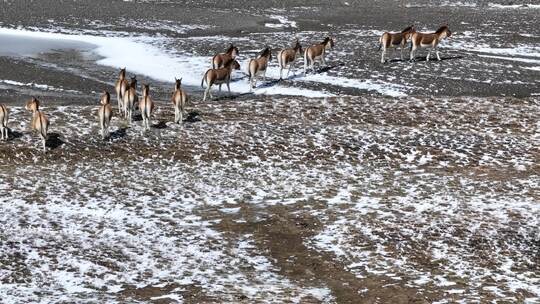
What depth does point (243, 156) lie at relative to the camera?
69.1 ft

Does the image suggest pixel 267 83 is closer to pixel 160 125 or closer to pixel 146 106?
pixel 160 125

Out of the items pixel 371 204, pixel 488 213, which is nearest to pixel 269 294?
pixel 371 204

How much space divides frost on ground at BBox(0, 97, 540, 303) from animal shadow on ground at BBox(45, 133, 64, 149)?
0.07 metres

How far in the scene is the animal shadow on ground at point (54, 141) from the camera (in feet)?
68.7

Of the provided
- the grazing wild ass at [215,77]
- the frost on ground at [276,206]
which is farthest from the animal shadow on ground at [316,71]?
the frost on ground at [276,206]

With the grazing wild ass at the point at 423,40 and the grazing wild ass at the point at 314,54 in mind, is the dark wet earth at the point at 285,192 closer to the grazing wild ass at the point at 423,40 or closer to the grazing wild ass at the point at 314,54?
the grazing wild ass at the point at 314,54

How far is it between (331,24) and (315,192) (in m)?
32.0

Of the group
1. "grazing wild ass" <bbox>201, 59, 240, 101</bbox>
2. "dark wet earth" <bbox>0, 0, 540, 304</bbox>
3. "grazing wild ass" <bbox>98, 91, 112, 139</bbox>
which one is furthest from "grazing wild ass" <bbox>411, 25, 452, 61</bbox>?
"grazing wild ass" <bbox>98, 91, 112, 139</bbox>

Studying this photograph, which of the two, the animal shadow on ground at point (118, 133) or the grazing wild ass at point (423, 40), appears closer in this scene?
the animal shadow on ground at point (118, 133)

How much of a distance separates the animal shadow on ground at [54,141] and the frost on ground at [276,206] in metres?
A: 0.07

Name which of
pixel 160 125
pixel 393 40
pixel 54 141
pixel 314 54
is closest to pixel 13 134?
pixel 54 141

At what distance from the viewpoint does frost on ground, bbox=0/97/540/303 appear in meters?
13.6

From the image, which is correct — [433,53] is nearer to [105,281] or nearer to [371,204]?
[371,204]

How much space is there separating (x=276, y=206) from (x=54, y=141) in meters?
7.34
